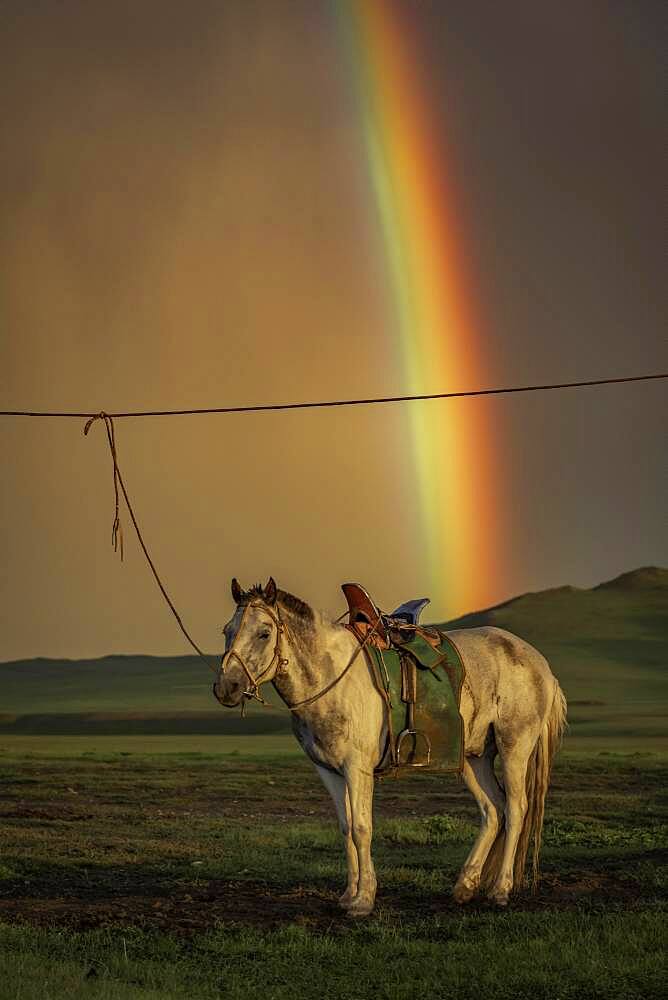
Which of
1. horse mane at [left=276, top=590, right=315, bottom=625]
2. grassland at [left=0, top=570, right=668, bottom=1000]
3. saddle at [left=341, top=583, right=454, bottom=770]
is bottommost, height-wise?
grassland at [left=0, top=570, right=668, bottom=1000]

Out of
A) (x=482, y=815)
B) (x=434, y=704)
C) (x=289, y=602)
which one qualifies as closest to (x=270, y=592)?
(x=289, y=602)

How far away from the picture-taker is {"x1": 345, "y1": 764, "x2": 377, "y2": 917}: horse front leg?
13.9 meters

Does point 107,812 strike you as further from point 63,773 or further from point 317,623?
point 317,623

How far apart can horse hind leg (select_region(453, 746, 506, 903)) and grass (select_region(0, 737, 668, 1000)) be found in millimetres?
262

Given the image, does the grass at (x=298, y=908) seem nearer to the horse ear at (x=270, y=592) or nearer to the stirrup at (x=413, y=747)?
the stirrup at (x=413, y=747)

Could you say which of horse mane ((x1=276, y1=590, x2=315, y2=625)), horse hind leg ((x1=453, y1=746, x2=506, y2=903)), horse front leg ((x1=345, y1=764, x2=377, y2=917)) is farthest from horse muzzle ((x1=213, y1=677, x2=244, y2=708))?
horse hind leg ((x1=453, y1=746, x2=506, y2=903))

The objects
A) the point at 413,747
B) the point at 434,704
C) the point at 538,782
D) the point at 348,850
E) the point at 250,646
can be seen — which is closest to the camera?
the point at 250,646

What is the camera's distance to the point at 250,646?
13.5 meters

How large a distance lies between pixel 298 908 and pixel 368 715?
2.32 meters

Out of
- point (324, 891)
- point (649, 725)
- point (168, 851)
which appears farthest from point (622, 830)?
point (649, 725)

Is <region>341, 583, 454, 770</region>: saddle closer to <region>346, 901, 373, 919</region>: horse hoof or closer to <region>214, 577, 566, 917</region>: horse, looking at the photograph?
<region>214, 577, 566, 917</region>: horse

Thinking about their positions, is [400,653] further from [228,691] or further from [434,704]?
[228,691]

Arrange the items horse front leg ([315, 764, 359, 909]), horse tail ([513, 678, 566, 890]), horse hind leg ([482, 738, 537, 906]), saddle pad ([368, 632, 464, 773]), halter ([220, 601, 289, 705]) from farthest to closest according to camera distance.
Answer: horse tail ([513, 678, 566, 890])
horse hind leg ([482, 738, 537, 906])
saddle pad ([368, 632, 464, 773])
horse front leg ([315, 764, 359, 909])
halter ([220, 601, 289, 705])

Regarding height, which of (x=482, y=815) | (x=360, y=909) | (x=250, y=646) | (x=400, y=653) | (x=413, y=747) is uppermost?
(x=250, y=646)
